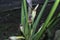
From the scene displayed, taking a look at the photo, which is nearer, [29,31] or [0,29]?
[29,31]

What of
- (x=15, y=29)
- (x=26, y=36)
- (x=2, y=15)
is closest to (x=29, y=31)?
(x=26, y=36)

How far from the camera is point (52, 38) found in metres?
1.57

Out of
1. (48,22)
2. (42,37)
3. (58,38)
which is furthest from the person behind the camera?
(58,38)

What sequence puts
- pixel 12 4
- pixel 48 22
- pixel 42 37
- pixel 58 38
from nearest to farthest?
pixel 48 22, pixel 42 37, pixel 58 38, pixel 12 4

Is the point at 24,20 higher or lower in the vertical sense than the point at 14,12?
higher

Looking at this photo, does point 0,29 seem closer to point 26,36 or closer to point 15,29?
point 15,29

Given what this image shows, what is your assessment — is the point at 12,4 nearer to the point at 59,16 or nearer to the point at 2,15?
the point at 2,15

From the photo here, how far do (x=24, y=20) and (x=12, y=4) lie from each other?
0.58m

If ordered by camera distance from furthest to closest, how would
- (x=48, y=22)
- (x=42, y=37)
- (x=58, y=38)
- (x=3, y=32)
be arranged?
(x=3, y=32) → (x=58, y=38) → (x=42, y=37) → (x=48, y=22)

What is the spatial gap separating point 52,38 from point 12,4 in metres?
0.59

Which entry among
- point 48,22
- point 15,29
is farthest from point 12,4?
point 48,22

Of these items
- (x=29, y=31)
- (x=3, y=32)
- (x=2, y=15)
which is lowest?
(x=3, y=32)

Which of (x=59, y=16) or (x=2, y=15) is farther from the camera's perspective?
(x=2, y=15)

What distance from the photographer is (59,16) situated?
1.37 meters
